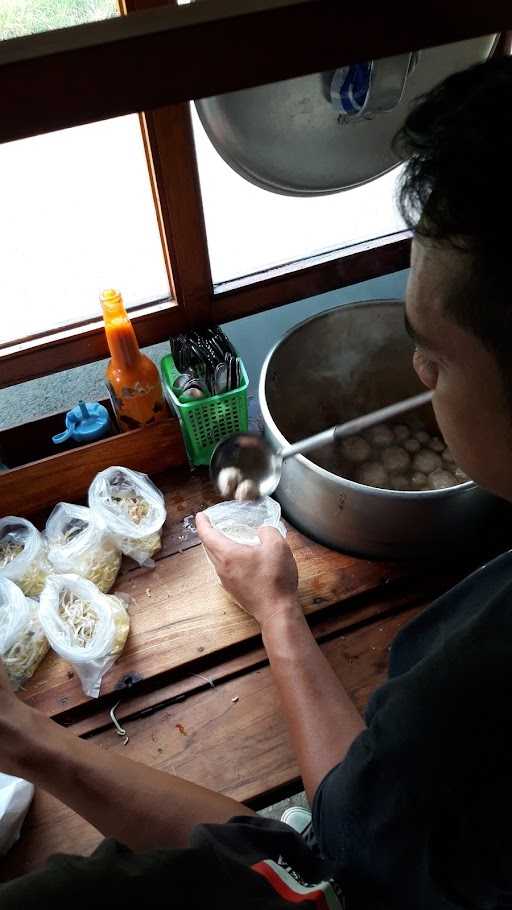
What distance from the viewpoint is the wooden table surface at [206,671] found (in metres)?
0.82

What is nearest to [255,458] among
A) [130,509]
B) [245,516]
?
[245,516]

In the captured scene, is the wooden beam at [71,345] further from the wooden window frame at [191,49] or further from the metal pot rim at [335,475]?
the wooden window frame at [191,49]

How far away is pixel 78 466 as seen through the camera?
1043 mm

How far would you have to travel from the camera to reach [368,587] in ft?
3.27

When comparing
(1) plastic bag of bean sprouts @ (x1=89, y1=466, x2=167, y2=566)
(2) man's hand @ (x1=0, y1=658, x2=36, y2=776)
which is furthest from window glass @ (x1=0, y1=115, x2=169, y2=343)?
(2) man's hand @ (x1=0, y1=658, x2=36, y2=776)

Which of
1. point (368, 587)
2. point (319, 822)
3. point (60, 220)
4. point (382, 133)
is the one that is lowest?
point (368, 587)

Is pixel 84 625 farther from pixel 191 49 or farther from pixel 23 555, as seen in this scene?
pixel 191 49

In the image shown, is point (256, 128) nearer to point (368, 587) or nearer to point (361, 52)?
point (361, 52)

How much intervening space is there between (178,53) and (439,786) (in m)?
0.52

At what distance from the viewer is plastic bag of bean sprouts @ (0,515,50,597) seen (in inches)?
37.3

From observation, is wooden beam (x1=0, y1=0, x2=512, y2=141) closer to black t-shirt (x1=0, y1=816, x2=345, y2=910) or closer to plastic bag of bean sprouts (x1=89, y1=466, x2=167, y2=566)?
black t-shirt (x1=0, y1=816, x2=345, y2=910)

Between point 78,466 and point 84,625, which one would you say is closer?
point 84,625

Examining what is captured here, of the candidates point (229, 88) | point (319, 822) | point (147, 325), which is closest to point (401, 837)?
point (319, 822)

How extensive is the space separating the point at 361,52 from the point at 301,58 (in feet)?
0.14
